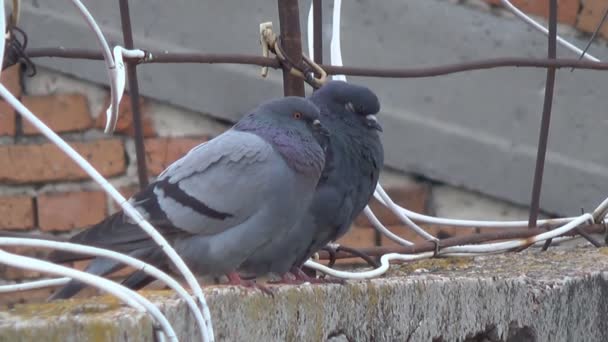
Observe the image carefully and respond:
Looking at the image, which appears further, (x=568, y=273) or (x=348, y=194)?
(x=348, y=194)

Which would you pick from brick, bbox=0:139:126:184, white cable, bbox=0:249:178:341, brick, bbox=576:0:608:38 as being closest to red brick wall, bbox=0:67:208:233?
brick, bbox=0:139:126:184

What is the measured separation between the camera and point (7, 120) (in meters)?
2.96

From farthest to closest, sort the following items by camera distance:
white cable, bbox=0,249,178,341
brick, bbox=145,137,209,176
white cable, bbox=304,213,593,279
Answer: brick, bbox=145,137,209,176, white cable, bbox=304,213,593,279, white cable, bbox=0,249,178,341

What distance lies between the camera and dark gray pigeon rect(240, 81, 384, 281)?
246 centimetres

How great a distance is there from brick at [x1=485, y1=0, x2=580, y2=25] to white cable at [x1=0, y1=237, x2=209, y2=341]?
2.06 metres

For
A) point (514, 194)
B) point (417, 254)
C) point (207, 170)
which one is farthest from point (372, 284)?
point (514, 194)

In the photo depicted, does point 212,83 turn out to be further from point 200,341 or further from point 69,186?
point 200,341

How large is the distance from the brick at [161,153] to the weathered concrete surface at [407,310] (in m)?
A: 0.69

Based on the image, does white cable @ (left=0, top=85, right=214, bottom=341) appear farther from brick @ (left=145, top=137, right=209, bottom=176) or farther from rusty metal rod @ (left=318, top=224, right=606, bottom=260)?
brick @ (left=145, top=137, right=209, bottom=176)

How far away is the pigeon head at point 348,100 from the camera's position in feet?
8.81

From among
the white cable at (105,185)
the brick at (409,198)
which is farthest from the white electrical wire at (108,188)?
the brick at (409,198)

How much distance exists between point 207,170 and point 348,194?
0.37m

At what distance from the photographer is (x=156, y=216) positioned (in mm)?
2291

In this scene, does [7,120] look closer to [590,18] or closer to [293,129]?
[293,129]
